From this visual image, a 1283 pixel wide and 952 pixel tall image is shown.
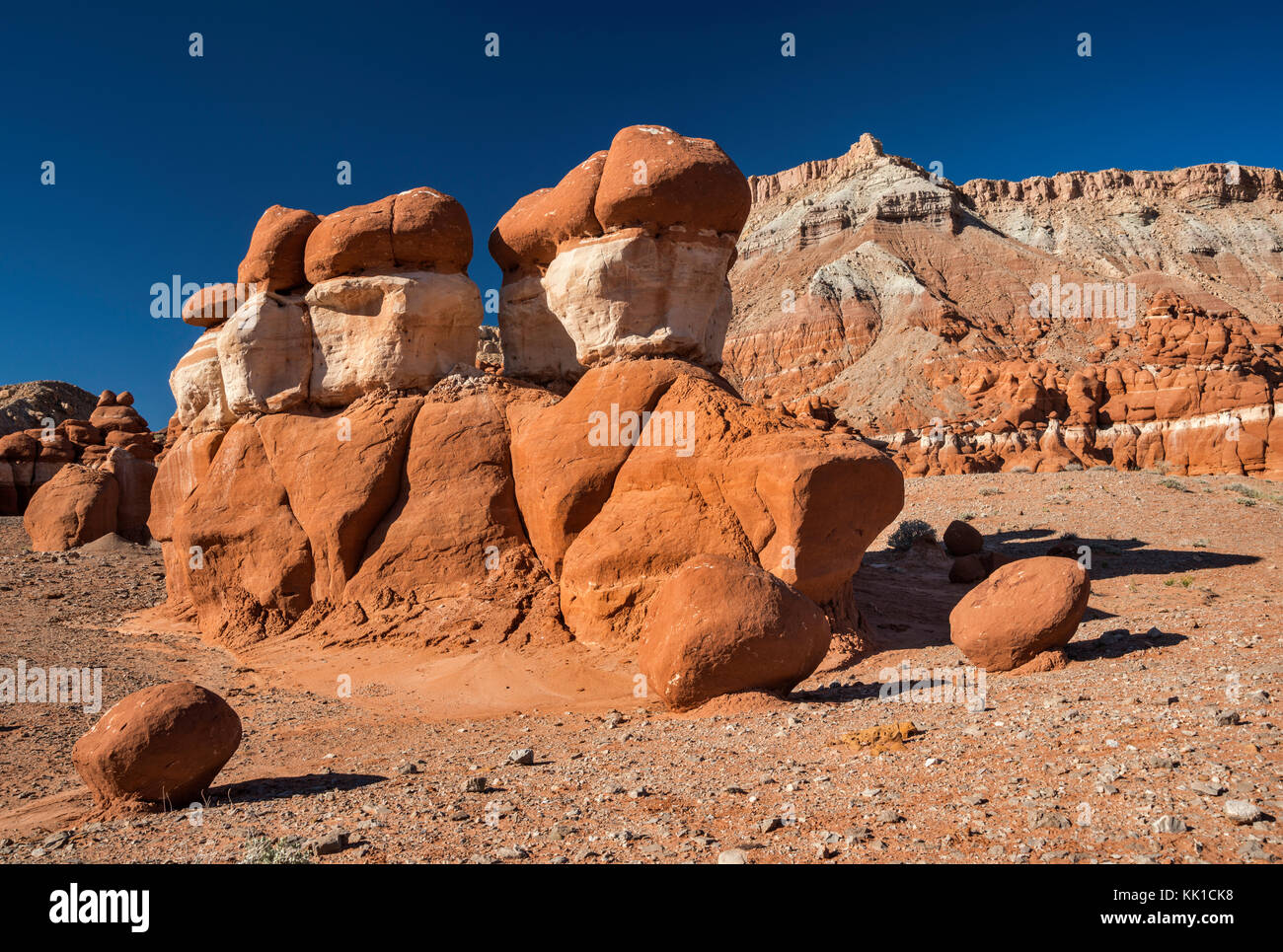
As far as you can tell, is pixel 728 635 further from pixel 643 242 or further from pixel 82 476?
pixel 82 476

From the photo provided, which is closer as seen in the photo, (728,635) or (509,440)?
(728,635)

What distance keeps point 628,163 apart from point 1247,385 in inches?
1245

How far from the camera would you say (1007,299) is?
5975 centimetres

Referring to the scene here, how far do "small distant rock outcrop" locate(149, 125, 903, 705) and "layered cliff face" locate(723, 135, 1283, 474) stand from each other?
24.9 metres

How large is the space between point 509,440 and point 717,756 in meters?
6.32

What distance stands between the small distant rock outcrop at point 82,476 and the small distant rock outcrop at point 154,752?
16.8m

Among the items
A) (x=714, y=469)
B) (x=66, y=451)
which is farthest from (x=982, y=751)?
(x=66, y=451)

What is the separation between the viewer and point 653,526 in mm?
9211

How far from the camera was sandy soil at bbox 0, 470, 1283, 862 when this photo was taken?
12.0ft

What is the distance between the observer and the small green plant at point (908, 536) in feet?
51.1

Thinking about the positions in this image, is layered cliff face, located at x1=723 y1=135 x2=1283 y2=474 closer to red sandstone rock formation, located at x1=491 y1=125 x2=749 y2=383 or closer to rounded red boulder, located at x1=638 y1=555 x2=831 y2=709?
red sandstone rock formation, located at x1=491 y1=125 x2=749 y2=383

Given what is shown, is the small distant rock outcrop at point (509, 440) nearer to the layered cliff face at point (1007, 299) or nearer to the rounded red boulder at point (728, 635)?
the rounded red boulder at point (728, 635)

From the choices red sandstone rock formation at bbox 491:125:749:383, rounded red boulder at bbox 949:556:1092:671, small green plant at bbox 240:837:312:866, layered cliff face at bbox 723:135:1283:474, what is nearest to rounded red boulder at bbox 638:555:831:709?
rounded red boulder at bbox 949:556:1092:671

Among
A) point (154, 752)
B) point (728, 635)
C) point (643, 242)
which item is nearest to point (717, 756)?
point (728, 635)
